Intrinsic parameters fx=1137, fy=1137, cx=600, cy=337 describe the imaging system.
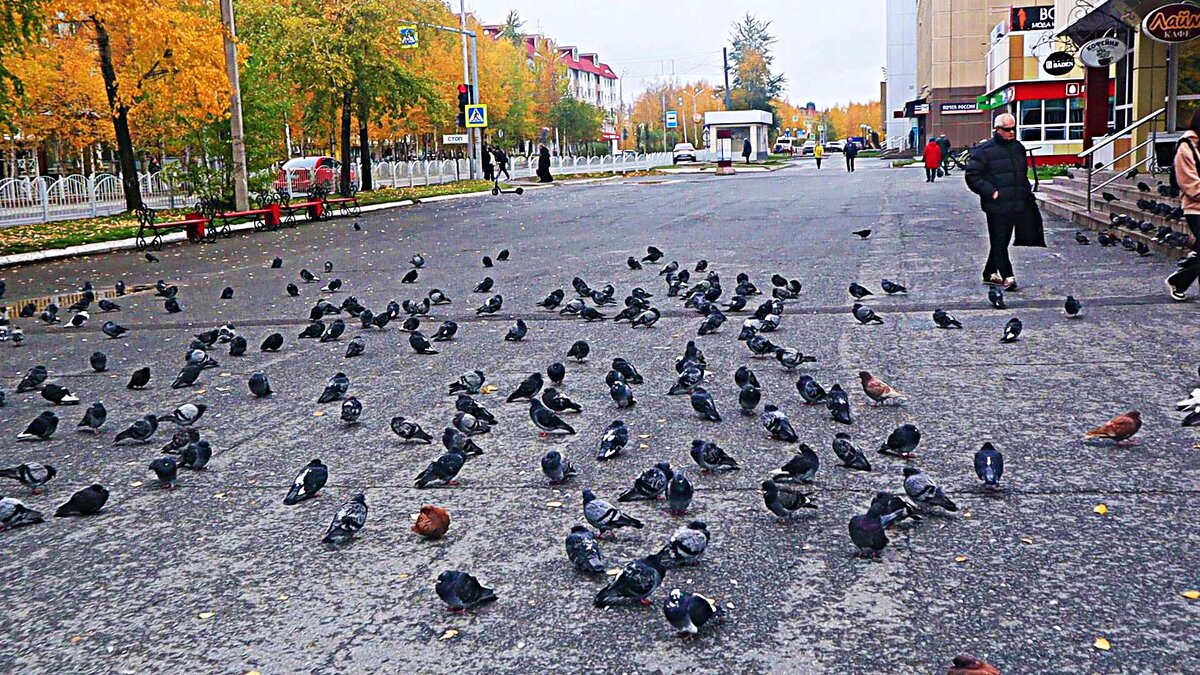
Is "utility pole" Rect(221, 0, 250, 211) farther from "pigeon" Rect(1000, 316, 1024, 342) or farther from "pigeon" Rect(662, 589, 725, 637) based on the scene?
"pigeon" Rect(662, 589, 725, 637)

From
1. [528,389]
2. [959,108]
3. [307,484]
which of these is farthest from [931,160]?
[959,108]

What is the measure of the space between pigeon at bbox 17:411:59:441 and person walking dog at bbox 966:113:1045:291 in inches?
365

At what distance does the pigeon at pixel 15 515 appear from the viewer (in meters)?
5.51

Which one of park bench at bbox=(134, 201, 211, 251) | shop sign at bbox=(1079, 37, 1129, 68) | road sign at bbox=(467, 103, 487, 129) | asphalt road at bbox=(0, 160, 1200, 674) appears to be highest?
road sign at bbox=(467, 103, 487, 129)

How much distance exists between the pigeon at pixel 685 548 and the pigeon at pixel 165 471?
2928mm

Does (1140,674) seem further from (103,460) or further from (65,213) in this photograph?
(65,213)

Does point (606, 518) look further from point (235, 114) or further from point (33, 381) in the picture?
point (235, 114)

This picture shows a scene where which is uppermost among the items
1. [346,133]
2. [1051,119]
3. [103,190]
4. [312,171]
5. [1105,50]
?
[1105,50]

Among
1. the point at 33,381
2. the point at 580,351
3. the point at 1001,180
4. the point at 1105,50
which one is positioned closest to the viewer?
the point at 33,381

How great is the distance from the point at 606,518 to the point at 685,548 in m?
0.50

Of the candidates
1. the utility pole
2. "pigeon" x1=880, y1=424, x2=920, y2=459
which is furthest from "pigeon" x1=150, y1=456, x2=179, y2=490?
the utility pole

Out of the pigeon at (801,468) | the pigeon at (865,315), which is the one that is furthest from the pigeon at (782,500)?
the pigeon at (865,315)

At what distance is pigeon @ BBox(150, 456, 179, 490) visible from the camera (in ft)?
19.9

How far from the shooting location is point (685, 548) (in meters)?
4.58
